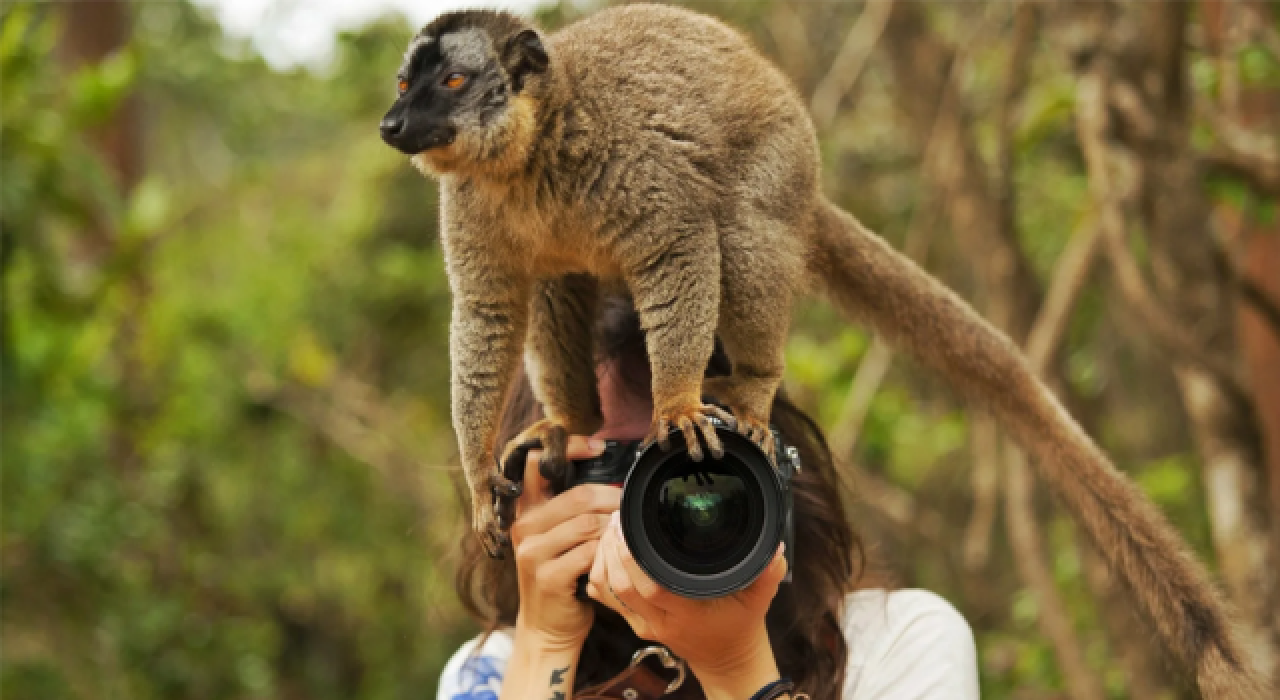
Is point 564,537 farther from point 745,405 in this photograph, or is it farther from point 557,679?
point 745,405

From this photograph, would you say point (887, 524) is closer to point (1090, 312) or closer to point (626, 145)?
point (1090, 312)

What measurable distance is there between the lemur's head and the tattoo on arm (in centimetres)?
74

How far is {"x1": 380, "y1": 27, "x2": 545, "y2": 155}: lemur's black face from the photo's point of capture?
5.36ft

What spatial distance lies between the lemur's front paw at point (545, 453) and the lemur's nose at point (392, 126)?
525 mm

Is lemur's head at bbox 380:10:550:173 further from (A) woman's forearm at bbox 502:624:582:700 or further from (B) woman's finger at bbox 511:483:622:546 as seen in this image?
(A) woman's forearm at bbox 502:624:582:700

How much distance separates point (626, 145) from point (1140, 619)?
3.69ft

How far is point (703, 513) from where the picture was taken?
160 centimetres

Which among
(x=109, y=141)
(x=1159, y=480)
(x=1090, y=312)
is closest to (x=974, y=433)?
(x=1159, y=480)

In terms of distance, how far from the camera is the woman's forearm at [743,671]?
1648mm

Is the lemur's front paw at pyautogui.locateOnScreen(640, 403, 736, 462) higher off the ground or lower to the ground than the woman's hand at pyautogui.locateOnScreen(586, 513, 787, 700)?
higher

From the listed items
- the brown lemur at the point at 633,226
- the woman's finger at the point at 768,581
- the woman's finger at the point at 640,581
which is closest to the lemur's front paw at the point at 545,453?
the brown lemur at the point at 633,226

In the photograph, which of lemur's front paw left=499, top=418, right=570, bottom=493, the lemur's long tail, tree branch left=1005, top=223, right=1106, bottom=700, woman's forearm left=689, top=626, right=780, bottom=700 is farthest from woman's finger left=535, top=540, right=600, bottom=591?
tree branch left=1005, top=223, right=1106, bottom=700

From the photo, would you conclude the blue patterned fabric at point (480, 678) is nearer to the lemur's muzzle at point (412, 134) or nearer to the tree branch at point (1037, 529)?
the lemur's muzzle at point (412, 134)

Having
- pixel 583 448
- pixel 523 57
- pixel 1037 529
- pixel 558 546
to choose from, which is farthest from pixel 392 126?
pixel 1037 529
